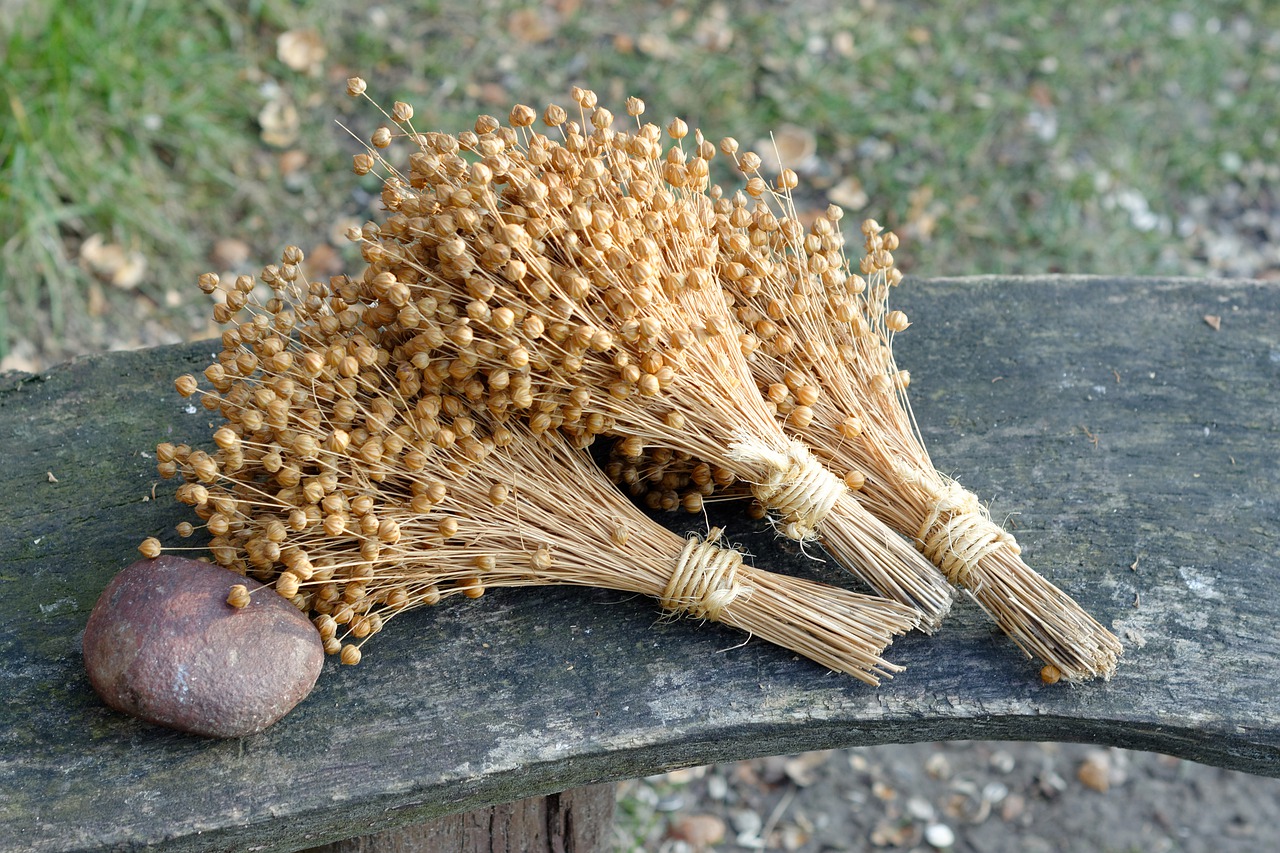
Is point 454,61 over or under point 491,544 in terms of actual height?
over

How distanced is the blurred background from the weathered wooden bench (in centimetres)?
125

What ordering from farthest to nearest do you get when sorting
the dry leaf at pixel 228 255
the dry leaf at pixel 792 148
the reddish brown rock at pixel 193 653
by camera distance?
the dry leaf at pixel 792 148 → the dry leaf at pixel 228 255 → the reddish brown rock at pixel 193 653

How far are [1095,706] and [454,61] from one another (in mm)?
3021

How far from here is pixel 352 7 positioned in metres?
3.74

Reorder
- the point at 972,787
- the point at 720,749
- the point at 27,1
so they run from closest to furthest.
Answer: the point at 720,749
the point at 972,787
the point at 27,1

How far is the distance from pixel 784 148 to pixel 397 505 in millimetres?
2532

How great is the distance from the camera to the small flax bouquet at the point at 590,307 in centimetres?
138

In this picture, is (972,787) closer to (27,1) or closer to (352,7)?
(352,7)

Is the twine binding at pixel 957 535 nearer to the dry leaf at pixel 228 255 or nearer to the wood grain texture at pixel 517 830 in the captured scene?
the wood grain texture at pixel 517 830

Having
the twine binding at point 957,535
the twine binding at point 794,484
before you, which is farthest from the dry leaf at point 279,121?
the twine binding at point 957,535

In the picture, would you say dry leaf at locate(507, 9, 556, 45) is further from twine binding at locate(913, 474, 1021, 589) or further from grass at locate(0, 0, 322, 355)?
twine binding at locate(913, 474, 1021, 589)

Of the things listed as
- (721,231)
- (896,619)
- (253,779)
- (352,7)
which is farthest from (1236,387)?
(352,7)

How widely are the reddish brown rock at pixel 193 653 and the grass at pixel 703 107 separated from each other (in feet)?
6.82

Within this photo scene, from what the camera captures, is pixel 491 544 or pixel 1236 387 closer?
pixel 491 544
